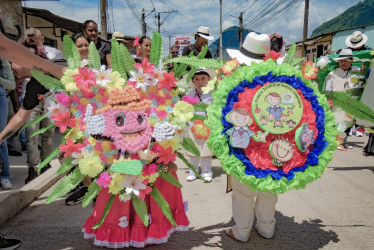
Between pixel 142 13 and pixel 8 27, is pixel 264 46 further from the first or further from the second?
pixel 142 13

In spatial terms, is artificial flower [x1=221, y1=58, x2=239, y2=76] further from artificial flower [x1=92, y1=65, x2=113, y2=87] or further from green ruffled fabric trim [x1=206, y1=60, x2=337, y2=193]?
artificial flower [x1=92, y1=65, x2=113, y2=87]

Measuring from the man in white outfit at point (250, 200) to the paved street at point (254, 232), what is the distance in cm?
10

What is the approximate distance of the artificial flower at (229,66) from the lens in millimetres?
2484

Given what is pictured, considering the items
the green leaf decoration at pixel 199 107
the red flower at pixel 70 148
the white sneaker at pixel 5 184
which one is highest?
the green leaf decoration at pixel 199 107

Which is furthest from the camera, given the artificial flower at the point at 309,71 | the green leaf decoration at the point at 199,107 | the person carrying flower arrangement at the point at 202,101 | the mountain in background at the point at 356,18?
the mountain in background at the point at 356,18

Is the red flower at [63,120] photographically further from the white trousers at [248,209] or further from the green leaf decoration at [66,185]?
the white trousers at [248,209]

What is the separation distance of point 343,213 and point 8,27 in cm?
927

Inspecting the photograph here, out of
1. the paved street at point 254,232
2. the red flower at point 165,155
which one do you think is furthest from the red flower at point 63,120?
the paved street at point 254,232

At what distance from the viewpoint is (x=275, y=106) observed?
7.72 feet

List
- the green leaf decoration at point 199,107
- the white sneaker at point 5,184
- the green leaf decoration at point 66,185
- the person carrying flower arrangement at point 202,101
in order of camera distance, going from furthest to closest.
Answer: the person carrying flower arrangement at point 202,101 < the white sneaker at point 5,184 < the green leaf decoration at point 199,107 < the green leaf decoration at point 66,185

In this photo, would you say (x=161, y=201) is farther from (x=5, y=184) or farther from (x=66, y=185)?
(x=5, y=184)

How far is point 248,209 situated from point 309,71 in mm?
1162

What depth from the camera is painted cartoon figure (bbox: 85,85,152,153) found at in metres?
2.27

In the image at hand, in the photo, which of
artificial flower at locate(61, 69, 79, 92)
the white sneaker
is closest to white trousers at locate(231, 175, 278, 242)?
artificial flower at locate(61, 69, 79, 92)
